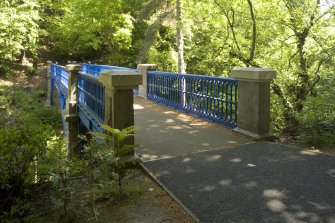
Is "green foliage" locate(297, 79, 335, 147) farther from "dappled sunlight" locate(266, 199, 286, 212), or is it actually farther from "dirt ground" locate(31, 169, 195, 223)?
"dirt ground" locate(31, 169, 195, 223)

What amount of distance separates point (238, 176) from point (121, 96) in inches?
81.8

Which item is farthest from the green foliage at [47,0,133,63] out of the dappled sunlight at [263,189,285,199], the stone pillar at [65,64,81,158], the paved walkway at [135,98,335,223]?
the dappled sunlight at [263,189,285,199]

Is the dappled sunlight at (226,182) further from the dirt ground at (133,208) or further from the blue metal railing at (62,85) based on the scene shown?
the blue metal railing at (62,85)

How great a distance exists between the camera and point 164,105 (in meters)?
11.6

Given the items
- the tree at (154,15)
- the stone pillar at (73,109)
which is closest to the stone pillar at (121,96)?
the stone pillar at (73,109)

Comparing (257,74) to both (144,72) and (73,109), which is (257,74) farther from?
(144,72)

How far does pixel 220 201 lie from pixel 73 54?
96.4 feet

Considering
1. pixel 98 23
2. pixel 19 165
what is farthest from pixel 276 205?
pixel 98 23

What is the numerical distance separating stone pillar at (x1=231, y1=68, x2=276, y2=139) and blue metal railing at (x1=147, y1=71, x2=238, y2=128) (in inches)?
18.3

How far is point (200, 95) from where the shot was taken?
919 cm

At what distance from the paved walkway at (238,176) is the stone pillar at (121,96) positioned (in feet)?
2.54

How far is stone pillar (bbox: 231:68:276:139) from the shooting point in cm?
659

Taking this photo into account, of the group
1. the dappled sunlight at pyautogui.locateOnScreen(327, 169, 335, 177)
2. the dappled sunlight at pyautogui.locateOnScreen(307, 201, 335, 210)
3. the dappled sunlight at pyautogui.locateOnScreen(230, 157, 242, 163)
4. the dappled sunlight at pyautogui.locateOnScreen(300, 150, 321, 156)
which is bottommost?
the dappled sunlight at pyautogui.locateOnScreen(307, 201, 335, 210)

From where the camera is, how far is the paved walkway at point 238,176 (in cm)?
376
